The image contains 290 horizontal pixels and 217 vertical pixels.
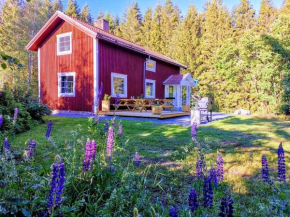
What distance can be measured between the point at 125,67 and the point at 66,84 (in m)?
3.30

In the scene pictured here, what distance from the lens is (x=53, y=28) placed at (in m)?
11.6

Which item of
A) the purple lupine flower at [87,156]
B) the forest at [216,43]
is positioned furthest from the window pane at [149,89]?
the purple lupine flower at [87,156]

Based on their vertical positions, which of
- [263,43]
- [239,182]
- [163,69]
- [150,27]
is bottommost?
[239,182]

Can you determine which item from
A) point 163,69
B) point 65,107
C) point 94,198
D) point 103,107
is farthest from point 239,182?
point 163,69

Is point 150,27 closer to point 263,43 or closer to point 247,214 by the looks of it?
point 263,43

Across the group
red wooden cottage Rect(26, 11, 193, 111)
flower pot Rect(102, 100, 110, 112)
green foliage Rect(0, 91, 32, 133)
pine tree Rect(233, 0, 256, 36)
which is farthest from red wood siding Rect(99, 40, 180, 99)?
pine tree Rect(233, 0, 256, 36)

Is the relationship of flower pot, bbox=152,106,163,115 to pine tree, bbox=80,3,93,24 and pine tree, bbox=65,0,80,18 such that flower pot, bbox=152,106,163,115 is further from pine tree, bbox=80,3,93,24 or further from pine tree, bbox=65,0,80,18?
pine tree, bbox=80,3,93,24

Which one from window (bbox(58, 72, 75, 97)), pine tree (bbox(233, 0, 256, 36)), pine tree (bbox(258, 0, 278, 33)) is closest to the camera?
window (bbox(58, 72, 75, 97))

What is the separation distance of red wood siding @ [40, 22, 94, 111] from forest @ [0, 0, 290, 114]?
2.05 meters

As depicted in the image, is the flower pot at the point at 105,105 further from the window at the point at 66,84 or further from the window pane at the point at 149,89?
the window pane at the point at 149,89

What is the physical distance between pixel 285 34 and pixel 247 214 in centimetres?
1509

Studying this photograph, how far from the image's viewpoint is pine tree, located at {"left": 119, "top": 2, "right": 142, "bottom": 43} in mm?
29031

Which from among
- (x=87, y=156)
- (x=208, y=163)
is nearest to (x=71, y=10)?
(x=208, y=163)

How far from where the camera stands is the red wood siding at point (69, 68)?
410 inches
